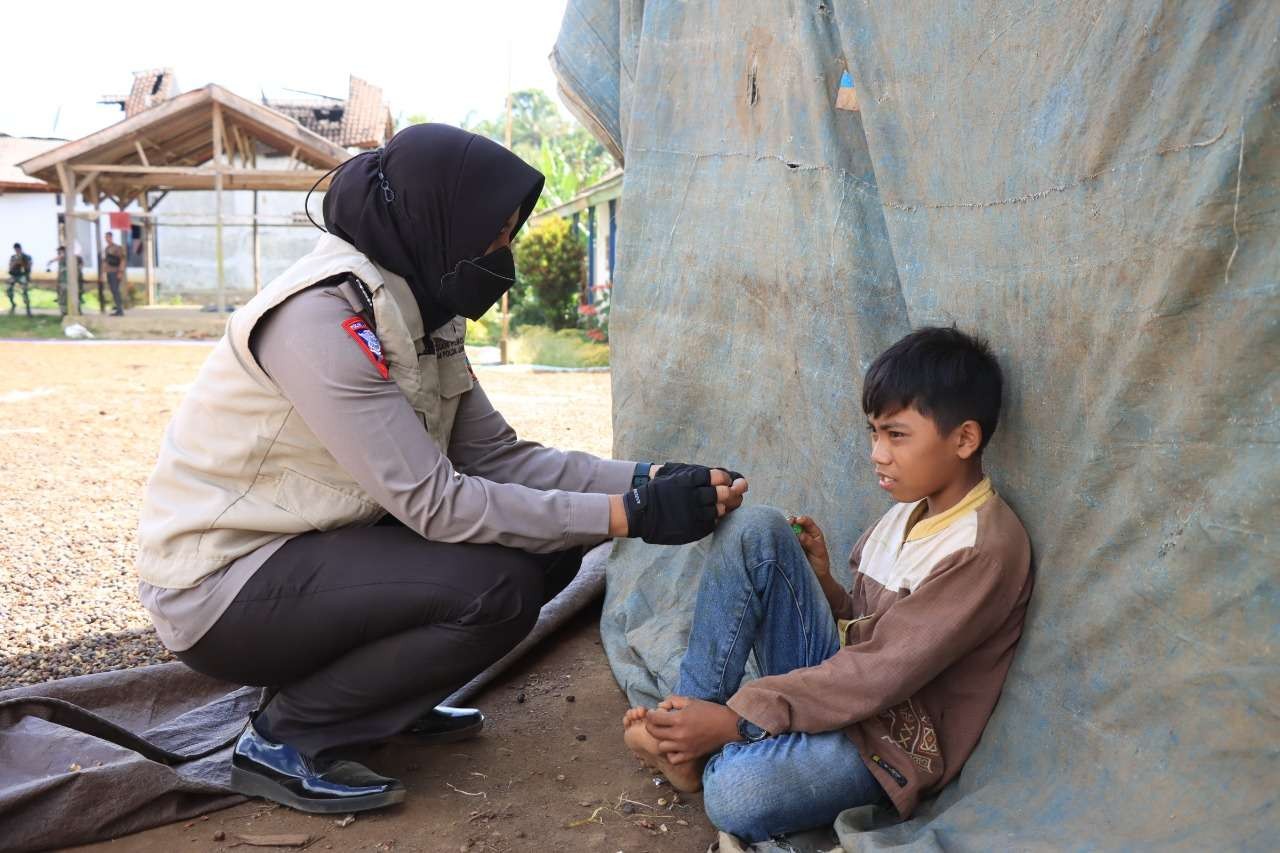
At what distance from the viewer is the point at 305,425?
2.31m

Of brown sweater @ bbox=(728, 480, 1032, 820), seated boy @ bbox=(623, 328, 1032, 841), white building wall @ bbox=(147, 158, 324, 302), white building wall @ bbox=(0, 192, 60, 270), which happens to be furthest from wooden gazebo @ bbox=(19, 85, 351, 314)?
brown sweater @ bbox=(728, 480, 1032, 820)

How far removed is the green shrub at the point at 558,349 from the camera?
14383 mm

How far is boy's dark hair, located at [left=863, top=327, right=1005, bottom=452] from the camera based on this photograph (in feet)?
6.59

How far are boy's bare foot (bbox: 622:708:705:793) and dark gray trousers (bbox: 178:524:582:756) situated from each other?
345mm

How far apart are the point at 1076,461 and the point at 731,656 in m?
0.77

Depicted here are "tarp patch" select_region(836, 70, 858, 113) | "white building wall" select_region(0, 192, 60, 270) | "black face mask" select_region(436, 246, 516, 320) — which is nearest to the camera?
"black face mask" select_region(436, 246, 516, 320)

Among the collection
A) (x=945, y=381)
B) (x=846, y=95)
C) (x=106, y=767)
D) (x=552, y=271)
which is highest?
(x=846, y=95)

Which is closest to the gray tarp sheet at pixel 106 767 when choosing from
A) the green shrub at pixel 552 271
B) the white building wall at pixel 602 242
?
the green shrub at pixel 552 271

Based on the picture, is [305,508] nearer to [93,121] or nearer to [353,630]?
[353,630]

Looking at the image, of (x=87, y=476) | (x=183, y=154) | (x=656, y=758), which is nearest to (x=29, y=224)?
(x=183, y=154)

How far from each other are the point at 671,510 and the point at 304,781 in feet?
3.09

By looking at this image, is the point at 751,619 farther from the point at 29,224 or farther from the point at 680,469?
the point at 29,224

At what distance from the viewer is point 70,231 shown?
17906 mm

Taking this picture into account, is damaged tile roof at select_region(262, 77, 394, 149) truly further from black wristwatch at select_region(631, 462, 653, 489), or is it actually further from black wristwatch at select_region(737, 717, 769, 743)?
black wristwatch at select_region(737, 717, 769, 743)
